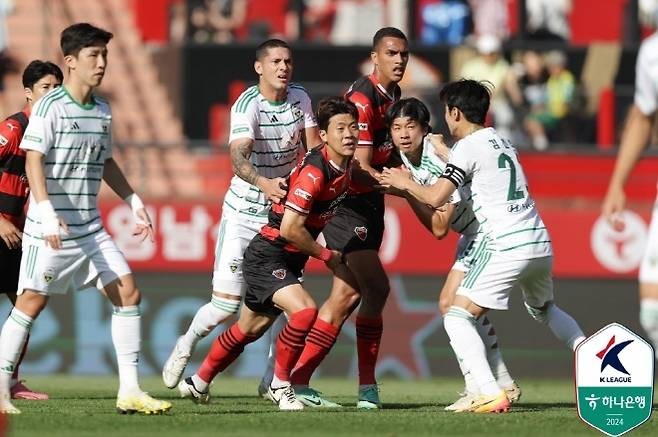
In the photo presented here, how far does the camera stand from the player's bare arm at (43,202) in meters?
8.96

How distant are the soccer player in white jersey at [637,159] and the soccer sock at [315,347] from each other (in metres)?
3.22

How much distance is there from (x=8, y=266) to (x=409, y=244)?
594 centimetres

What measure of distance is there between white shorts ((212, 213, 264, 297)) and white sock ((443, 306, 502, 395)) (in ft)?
6.80

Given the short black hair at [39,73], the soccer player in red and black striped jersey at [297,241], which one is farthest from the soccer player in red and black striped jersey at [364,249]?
the short black hair at [39,73]

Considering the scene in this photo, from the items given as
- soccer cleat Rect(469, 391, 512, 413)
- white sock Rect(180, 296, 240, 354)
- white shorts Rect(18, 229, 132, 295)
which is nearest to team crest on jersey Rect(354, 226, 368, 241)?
white sock Rect(180, 296, 240, 354)

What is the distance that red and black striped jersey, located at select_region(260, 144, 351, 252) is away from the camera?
9.78 m

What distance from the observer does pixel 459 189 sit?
35.6 feet

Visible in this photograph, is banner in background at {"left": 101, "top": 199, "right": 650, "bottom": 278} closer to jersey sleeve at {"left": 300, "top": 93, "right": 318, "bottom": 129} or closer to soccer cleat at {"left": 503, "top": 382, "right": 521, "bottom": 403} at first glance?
jersey sleeve at {"left": 300, "top": 93, "right": 318, "bottom": 129}

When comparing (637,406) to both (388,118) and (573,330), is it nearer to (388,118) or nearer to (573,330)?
(573,330)

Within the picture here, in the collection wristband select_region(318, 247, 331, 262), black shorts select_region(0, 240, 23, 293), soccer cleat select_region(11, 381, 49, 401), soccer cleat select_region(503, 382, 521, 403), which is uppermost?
wristband select_region(318, 247, 331, 262)

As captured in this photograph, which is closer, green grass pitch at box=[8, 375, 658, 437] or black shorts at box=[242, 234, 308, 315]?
green grass pitch at box=[8, 375, 658, 437]

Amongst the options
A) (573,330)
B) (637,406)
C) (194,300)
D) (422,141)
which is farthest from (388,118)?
(194,300)

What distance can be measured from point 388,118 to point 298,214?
1182mm

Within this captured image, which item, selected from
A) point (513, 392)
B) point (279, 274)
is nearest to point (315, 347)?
point (279, 274)
